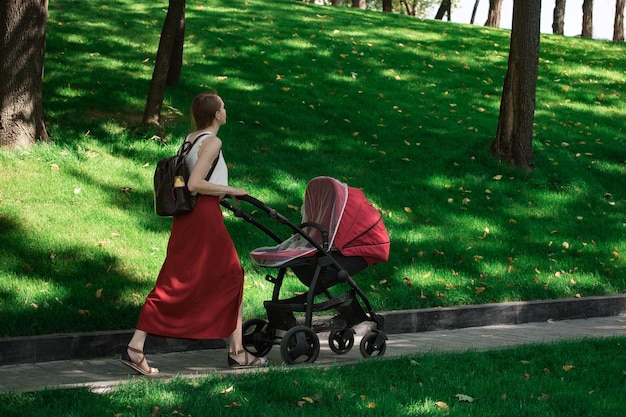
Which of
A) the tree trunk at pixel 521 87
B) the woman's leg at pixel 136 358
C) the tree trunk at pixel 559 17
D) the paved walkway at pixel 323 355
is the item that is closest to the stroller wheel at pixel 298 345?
the paved walkway at pixel 323 355

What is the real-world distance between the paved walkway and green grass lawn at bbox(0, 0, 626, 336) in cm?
50

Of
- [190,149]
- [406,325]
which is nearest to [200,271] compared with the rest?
[190,149]

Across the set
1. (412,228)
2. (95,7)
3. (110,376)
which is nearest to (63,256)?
(110,376)

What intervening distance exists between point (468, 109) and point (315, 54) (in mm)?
3472

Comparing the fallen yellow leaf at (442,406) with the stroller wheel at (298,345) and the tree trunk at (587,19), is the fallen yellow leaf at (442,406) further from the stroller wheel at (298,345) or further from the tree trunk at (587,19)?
the tree trunk at (587,19)

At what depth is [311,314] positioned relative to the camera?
254 inches

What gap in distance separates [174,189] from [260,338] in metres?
1.42

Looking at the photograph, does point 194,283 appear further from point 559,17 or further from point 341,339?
point 559,17

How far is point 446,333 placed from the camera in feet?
27.9

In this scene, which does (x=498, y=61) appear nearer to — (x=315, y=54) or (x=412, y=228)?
(x=315, y=54)

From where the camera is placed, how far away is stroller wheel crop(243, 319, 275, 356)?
6.84 meters

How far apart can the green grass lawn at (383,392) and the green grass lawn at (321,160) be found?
A: 207 cm

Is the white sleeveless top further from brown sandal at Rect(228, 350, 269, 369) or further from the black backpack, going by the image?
brown sandal at Rect(228, 350, 269, 369)

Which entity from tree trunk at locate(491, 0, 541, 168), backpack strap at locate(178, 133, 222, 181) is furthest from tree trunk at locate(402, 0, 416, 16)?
backpack strap at locate(178, 133, 222, 181)
